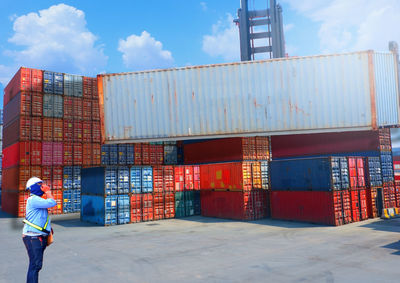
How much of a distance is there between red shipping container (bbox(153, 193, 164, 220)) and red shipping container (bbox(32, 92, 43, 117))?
1121 centimetres

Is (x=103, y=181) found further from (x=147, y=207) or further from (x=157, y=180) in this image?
(x=157, y=180)

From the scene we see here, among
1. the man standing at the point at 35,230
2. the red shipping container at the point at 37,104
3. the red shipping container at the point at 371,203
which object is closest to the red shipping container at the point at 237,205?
the red shipping container at the point at 371,203

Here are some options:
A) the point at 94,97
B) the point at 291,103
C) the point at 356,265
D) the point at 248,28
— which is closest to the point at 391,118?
the point at 291,103

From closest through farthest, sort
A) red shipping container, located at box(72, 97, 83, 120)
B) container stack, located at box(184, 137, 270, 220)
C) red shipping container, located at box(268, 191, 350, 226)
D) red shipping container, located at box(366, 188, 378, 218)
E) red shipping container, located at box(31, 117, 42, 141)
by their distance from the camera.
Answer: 1. red shipping container, located at box(268, 191, 350, 226)
2. red shipping container, located at box(366, 188, 378, 218)
3. container stack, located at box(184, 137, 270, 220)
4. red shipping container, located at box(31, 117, 42, 141)
5. red shipping container, located at box(72, 97, 83, 120)

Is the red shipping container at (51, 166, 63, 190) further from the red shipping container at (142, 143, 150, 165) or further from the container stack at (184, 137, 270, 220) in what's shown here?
the container stack at (184, 137, 270, 220)

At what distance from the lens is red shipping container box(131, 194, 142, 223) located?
18188mm

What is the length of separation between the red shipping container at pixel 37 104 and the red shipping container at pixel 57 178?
4165 millimetres

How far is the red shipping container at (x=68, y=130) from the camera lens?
78.8 feet

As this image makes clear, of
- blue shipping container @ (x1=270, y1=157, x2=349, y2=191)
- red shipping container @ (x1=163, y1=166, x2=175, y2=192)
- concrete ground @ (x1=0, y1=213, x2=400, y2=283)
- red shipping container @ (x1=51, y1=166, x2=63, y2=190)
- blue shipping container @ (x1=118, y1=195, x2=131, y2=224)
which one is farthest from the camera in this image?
red shipping container @ (x1=51, y1=166, x2=63, y2=190)

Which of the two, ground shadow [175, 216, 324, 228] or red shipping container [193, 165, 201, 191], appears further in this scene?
red shipping container [193, 165, 201, 191]

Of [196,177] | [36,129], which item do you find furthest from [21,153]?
[196,177]

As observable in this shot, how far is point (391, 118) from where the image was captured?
→ 1438cm

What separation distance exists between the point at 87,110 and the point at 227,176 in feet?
43.2

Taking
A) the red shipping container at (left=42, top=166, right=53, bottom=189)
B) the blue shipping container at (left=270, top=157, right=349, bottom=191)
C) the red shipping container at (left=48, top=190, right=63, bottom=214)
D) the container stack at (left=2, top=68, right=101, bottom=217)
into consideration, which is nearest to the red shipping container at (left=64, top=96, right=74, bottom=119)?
the container stack at (left=2, top=68, right=101, bottom=217)
